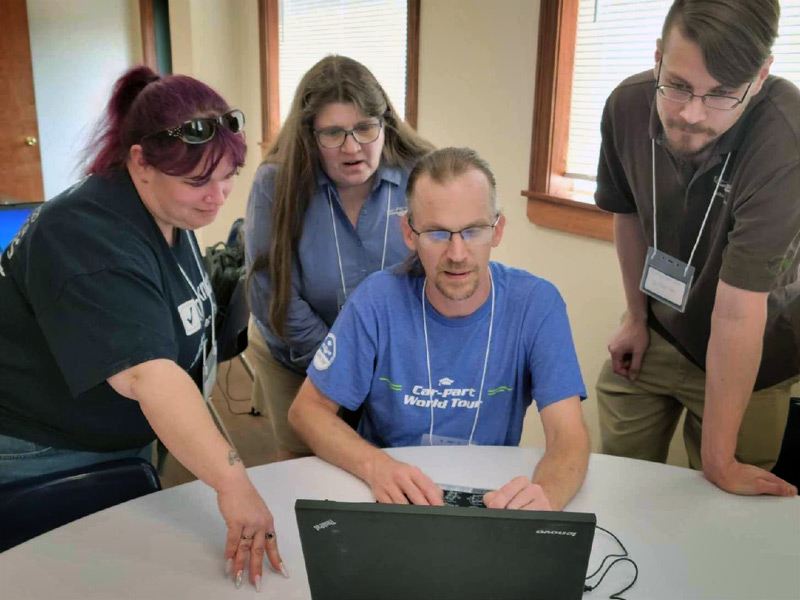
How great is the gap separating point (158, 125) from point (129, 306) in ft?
1.13

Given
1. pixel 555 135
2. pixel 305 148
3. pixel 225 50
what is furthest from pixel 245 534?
pixel 225 50

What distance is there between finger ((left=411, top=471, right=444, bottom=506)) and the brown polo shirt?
696 mm

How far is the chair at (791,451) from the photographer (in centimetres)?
161

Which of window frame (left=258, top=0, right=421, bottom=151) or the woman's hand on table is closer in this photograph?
the woman's hand on table

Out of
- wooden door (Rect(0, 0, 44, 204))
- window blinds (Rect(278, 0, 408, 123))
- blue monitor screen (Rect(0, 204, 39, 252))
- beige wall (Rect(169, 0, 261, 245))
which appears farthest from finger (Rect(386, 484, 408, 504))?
wooden door (Rect(0, 0, 44, 204))

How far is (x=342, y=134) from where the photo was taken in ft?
5.77

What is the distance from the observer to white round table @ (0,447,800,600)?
103 centimetres

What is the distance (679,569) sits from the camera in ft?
3.60

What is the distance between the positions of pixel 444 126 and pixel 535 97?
0.59 metres

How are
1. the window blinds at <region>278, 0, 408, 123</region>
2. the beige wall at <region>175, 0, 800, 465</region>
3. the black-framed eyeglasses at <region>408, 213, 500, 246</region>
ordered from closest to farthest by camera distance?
the black-framed eyeglasses at <region>408, 213, 500, 246</region> < the beige wall at <region>175, 0, 800, 465</region> < the window blinds at <region>278, 0, 408, 123</region>

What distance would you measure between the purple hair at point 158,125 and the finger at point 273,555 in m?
0.64

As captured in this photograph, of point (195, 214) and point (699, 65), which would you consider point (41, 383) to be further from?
point (699, 65)

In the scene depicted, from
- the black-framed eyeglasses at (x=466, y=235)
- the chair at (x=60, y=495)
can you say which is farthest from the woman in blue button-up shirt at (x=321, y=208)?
the chair at (x=60, y=495)

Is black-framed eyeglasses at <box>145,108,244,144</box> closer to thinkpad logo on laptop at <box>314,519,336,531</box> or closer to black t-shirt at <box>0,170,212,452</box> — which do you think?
black t-shirt at <box>0,170,212,452</box>
